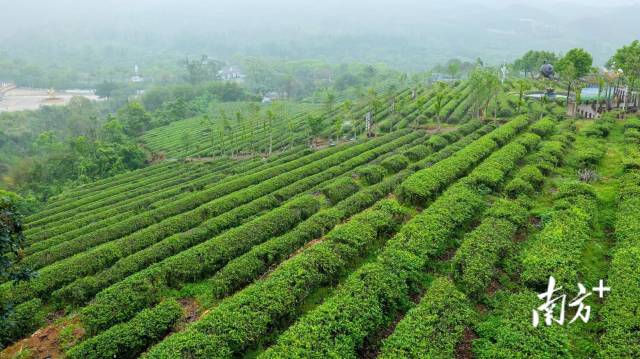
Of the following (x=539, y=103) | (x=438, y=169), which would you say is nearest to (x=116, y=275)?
(x=438, y=169)

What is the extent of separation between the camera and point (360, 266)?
17.8 meters

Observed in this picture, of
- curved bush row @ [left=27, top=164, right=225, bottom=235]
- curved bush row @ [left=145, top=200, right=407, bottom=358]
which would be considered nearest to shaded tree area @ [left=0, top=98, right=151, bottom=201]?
curved bush row @ [left=27, top=164, right=225, bottom=235]

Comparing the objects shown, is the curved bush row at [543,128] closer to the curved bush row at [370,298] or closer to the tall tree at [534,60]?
the curved bush row at [370,298]

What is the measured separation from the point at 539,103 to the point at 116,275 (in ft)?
156

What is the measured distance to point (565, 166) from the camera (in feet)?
92.5

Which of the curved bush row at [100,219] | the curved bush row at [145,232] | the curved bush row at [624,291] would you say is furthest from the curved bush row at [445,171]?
the curved bush row at [100,219]

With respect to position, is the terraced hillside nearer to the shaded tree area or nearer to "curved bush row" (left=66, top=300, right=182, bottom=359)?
"curved bush row" (left=66, top=300, right=182, bottom=359)

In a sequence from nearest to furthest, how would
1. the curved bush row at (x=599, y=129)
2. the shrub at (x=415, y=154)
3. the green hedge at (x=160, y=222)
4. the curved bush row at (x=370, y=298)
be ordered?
the curved bush row at (x=370, y=298) < the green hedge at (x=160, y=222) < the shrub at (x=415, y=154) < the curved bush row at (x=599, y=129)

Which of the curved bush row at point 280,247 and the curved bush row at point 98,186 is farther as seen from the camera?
the curved bush row at point 98,186

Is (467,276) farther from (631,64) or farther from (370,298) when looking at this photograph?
(631,64)

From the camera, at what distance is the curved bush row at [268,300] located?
41.6 feet

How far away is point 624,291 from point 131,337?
16.6m

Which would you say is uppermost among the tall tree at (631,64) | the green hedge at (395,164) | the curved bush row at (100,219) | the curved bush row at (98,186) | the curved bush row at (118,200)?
the tall tree at (631,64)

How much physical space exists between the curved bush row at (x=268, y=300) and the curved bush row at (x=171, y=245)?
5971 mm
